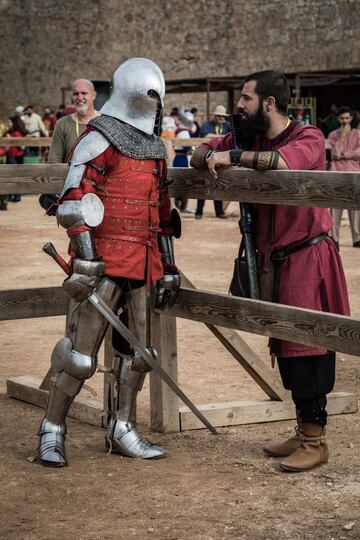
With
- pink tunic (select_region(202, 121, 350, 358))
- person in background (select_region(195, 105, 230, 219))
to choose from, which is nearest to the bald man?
pink tunic (select_region(202, 121, 350, 358))

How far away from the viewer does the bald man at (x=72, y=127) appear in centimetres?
765

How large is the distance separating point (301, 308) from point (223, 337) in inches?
39.2

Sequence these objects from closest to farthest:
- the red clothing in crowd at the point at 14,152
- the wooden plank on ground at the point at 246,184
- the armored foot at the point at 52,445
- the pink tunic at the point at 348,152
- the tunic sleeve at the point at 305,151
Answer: the wooden plank on ground at the point at 246,184
the tunic sleeve at the point at 305,151
the armored foot at the point at 52,445
the pink tunic at the point at 348,152
the red clothing in crowd at the point at 14,152

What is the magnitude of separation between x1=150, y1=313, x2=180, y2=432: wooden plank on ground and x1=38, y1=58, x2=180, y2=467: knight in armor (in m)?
0.33

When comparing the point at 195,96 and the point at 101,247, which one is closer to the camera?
the point at 101,247

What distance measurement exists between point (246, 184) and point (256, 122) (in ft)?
0.81

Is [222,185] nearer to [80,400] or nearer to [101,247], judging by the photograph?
[101,247]

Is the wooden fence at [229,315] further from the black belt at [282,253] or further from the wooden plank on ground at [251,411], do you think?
the black belt at [282,253]

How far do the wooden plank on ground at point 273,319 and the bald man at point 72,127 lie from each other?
305 cm

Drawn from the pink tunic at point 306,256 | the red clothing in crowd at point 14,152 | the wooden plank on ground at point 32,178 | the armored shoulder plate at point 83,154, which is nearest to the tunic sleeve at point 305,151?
the pink tunic at point 306,256

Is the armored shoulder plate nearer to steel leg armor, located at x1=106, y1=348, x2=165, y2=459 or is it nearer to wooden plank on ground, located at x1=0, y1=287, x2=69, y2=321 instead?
steel leg armor, located at x1=106, y1=348, x2=165, y2=459

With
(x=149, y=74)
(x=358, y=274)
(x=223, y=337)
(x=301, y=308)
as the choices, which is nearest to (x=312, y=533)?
(x=301, y=308)

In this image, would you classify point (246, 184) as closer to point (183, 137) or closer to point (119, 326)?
point (119, 326)

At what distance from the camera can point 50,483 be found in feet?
14.2
